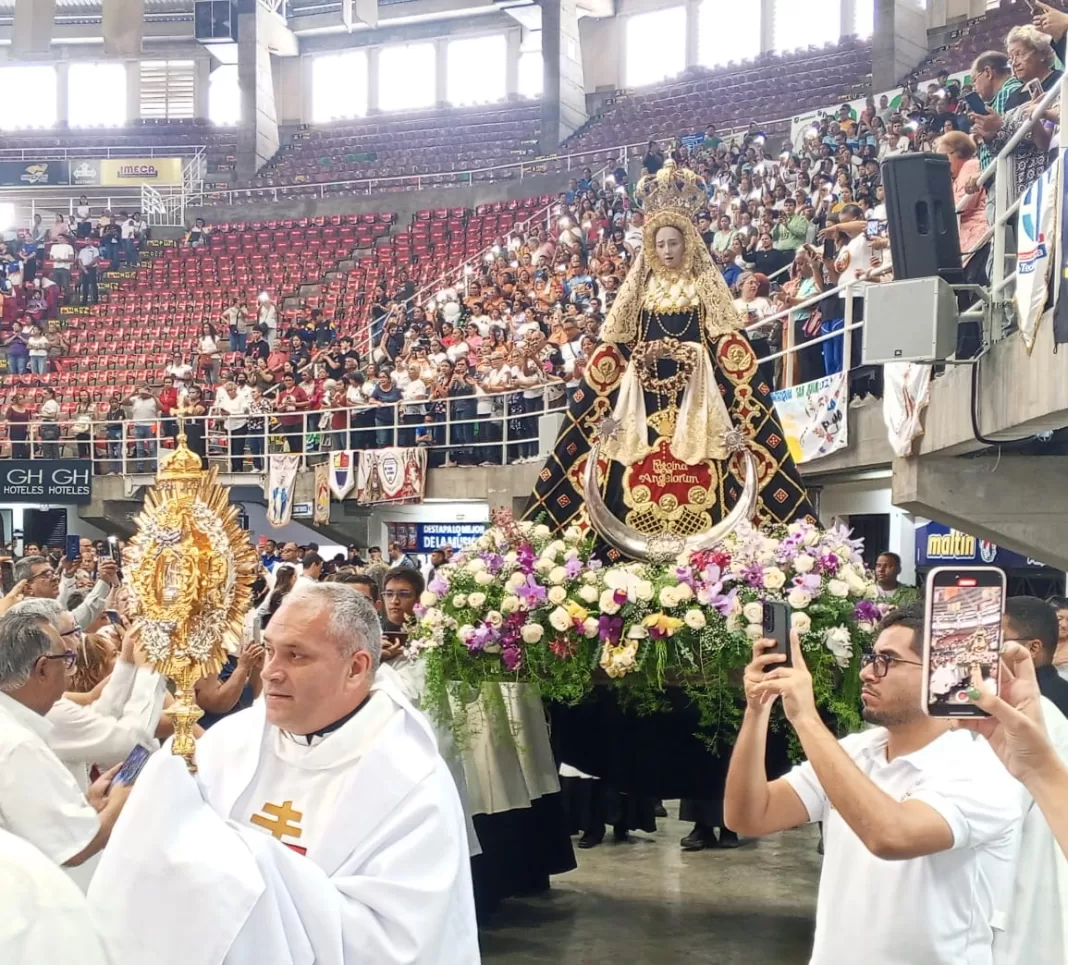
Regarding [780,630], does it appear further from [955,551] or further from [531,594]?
[955,551]

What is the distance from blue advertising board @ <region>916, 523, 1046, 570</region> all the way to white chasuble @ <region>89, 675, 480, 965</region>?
8.59 meters

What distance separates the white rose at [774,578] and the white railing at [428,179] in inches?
765

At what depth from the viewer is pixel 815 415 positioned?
9.91 metres

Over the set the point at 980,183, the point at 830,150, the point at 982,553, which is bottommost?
the point at 982,553

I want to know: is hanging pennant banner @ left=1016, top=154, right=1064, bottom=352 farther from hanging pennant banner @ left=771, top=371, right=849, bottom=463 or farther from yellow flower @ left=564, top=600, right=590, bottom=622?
hanging pennant banner @ left=771, top=371, right=849, bottom=463

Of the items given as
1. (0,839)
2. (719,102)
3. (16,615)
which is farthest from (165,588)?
(719,102)

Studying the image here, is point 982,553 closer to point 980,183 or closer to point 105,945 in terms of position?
point 980,183

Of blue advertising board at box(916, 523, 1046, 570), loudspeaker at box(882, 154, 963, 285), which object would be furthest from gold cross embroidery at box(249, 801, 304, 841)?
blue advertising board at box(916, 523, 1046, 570)

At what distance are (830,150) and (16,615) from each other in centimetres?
1404

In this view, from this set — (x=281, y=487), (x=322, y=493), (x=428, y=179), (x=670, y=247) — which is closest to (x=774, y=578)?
(x=670, y=247)

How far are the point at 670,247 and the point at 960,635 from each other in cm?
382

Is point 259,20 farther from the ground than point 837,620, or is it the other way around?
point 259,20

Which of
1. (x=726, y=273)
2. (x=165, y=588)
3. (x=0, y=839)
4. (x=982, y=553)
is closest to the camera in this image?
(x=0, y=839)

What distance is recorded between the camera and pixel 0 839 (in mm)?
1700
